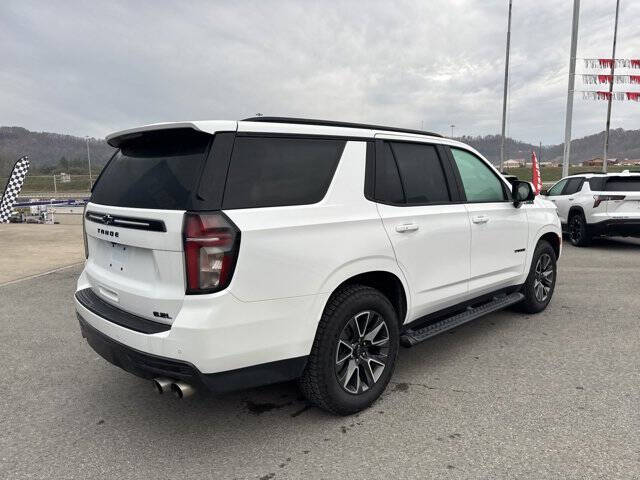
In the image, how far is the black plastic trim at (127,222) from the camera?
2.48 meters

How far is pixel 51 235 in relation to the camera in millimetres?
12859

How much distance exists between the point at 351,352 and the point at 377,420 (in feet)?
1.57

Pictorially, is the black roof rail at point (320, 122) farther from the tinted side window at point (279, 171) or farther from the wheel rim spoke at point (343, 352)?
the wheel rim spoke at point (343, 352)

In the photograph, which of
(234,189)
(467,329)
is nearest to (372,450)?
(234,189)

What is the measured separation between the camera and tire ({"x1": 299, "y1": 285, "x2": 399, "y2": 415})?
2816 mm

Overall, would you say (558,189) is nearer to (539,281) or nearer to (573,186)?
(573,186)

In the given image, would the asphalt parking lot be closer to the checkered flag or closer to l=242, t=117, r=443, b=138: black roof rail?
l=242, t=117, r=443, b=138: black roof rail

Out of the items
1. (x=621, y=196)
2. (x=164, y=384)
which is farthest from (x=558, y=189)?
(x=164, y=384)

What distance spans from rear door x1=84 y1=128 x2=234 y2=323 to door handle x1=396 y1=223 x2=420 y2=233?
4.41 feet

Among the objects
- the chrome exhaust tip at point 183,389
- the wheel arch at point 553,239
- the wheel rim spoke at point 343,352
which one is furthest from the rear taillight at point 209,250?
the wheel arch at point 553,239

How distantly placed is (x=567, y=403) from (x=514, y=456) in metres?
0.84

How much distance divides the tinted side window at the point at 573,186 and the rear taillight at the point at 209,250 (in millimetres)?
10259

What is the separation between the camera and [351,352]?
302 centimetres

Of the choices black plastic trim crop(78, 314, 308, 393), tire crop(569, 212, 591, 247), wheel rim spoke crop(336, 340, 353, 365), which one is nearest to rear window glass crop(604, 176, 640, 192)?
tire crop(569, 212, 591, 247)
